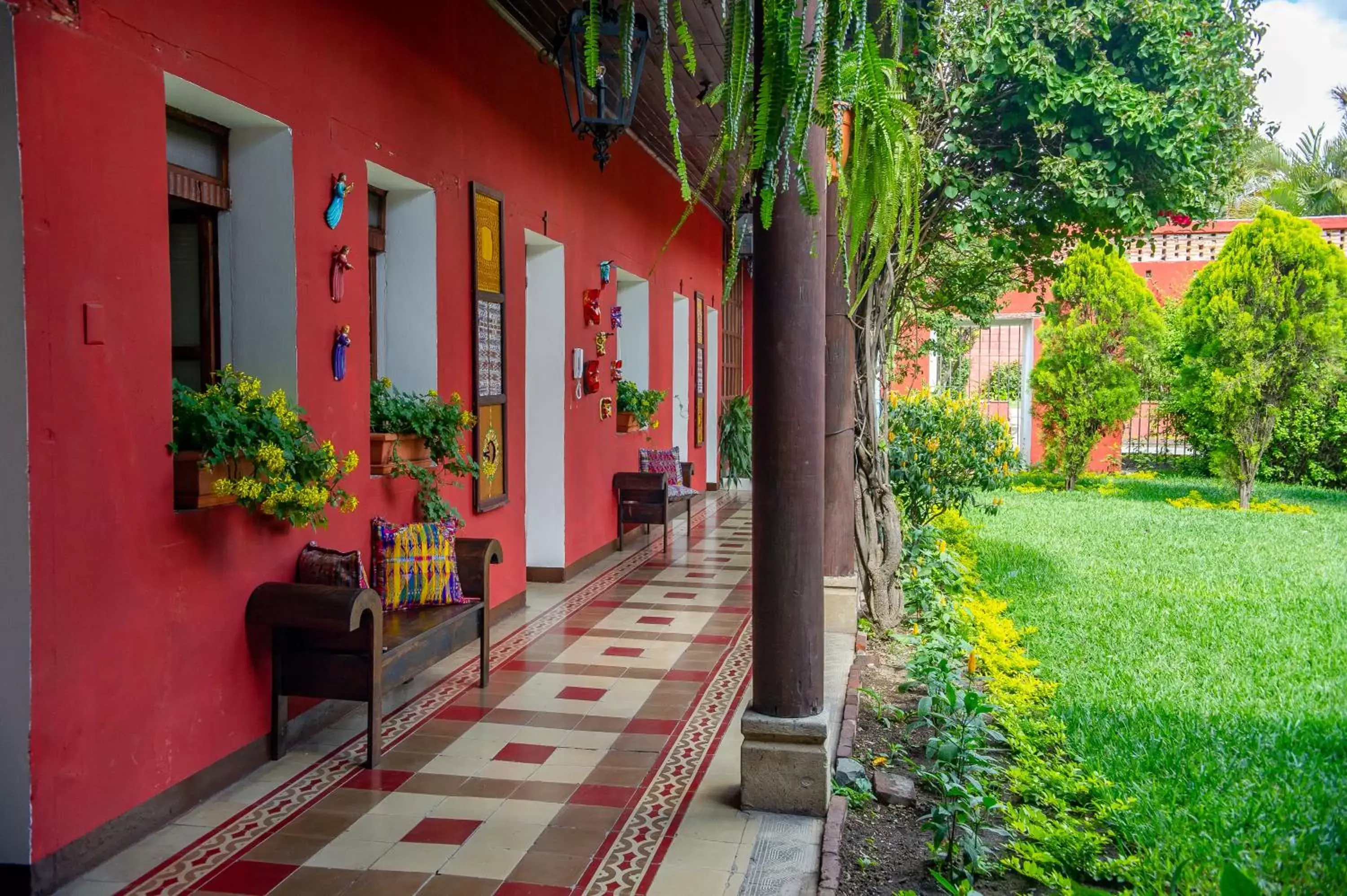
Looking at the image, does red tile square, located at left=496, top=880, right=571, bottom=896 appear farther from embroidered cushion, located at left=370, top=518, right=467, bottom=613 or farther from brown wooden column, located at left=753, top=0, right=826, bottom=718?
embroidered cushion, located at left=370, top=518, right=467, bottom=613

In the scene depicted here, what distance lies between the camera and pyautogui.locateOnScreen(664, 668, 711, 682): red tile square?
4969mm

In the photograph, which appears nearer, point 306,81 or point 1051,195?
point 306,81

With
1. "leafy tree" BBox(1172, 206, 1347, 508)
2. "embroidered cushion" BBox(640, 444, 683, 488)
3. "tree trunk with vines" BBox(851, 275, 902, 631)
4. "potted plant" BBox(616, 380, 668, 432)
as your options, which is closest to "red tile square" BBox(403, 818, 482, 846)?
"tree trunk with vines" BBox(851, 275, 902, 631)

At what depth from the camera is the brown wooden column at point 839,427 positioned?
17.4 feet

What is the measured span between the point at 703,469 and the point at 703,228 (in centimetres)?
283

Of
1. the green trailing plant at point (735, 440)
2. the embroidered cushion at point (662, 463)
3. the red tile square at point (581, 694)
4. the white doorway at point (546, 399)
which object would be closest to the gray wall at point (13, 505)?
the red tile square at point (581, 694)

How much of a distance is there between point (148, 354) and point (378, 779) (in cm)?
161

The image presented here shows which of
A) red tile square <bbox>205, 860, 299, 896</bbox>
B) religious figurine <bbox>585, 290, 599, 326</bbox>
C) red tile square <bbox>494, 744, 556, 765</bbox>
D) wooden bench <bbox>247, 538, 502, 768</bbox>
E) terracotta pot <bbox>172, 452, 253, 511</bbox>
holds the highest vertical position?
religious figurine <bbox>585, 290, 599, 326</bbox>

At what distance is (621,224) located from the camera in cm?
859

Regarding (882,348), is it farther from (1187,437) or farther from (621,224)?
(1187,437)

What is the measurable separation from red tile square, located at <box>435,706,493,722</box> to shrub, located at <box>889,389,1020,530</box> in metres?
3.16

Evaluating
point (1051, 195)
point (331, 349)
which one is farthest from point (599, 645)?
point (1051, 195)

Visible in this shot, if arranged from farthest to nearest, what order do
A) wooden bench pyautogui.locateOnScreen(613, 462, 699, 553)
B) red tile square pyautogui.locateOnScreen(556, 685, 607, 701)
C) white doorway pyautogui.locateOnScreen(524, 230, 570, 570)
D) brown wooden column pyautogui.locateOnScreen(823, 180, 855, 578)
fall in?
wooden bench pyautogui.locateOnScreen(613, 462, 699, 553) → white doorway pyautogui.locateOnScreen(524, 230, 570, 570) → brown wooden column pyautogui.locateOnScreen(823, 180, 855, 578) → red tile square pyautogui.locateOnScreen(556, 685, 607, 701)

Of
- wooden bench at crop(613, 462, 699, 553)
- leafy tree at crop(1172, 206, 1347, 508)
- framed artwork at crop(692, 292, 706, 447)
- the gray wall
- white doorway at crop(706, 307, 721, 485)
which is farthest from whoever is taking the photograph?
white doorway at crop(706, 307, 721, 485)
